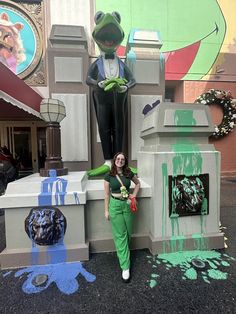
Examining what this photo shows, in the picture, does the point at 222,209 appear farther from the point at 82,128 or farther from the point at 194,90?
the point at 194,90

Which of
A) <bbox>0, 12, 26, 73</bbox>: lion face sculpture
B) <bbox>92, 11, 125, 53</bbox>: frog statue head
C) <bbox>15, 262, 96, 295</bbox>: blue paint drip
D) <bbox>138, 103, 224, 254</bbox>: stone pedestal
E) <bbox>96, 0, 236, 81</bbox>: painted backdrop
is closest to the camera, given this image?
<bbox>15, 262, 96, 295</bbox>: blue paint drip

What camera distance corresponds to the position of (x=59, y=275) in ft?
7.06

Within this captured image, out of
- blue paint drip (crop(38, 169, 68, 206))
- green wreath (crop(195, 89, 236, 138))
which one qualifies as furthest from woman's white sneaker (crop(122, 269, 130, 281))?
green wreath (crop(195, 89, 236, 138))

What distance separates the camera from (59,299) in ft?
5.97

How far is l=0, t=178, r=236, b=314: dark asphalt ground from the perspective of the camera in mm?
1716

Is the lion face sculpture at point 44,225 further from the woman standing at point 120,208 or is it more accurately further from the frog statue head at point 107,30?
the frog statue head at point 107,30

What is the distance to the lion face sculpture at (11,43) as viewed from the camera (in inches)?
286

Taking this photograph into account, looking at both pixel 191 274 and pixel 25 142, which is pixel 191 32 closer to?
pixel 25 142

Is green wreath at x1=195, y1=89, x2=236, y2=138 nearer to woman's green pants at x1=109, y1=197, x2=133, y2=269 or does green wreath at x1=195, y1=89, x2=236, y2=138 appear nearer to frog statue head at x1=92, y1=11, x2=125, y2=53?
frog statue head at x1=92, y1=11, x2=125, y2=53

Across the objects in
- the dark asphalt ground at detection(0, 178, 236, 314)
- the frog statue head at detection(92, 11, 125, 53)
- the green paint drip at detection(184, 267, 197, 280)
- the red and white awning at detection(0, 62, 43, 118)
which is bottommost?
the dark asphalt ground at detection(0, 178, 236, 314)

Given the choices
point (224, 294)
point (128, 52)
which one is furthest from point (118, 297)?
point (128, 52)

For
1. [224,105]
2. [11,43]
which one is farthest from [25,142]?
[224,105]

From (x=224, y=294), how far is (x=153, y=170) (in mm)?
1377

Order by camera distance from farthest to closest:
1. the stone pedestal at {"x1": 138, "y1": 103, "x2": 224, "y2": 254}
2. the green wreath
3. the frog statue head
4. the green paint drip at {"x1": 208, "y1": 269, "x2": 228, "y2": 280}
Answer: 1. the green wreath
2. the frog statue head
3. the stone pedestal at {"x1": 138, "y1": 103, "x2": 224, "y2": 254}
4. the green paint drip at {"x1": 208, "y1": 269, "x2": 228, "y2": 280}
